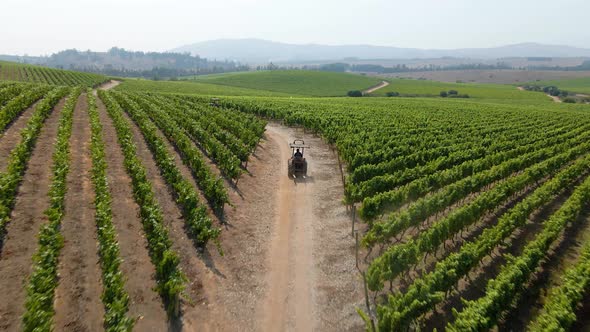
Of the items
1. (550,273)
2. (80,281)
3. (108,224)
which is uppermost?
(108,224)

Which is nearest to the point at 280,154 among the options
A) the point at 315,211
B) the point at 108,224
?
the point at 315,211

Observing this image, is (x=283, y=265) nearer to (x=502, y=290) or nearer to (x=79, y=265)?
(x=79, y=265)

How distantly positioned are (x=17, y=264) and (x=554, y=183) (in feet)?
106

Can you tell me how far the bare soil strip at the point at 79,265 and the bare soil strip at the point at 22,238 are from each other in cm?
111

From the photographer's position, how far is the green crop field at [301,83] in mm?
153125

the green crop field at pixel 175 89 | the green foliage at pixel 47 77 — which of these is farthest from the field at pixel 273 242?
the green foliage at pixel 47 77

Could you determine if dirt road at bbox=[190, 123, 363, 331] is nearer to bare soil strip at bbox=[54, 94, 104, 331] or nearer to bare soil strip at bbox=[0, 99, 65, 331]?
bare soil strip at bbox=[54, 94, 104, 331]

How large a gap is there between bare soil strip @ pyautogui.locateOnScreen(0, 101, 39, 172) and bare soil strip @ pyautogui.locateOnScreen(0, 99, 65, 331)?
1489 millimetres

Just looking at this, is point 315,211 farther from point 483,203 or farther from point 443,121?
point 443,121

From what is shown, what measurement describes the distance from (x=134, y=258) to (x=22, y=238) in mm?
5161

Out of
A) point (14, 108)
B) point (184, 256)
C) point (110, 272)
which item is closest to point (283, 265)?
point (184, 256)

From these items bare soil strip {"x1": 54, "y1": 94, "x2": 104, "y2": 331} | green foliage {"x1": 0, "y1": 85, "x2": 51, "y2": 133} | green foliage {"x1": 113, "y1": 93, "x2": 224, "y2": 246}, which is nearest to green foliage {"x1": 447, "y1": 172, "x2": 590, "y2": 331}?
green foliage {"x1": 113, "y1": 93, "x2": 224, "y2": 246}

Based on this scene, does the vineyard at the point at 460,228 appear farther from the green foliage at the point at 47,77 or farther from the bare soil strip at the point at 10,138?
the green foliage at the point at 47,77

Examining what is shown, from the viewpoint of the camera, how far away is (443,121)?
53.3 meters
